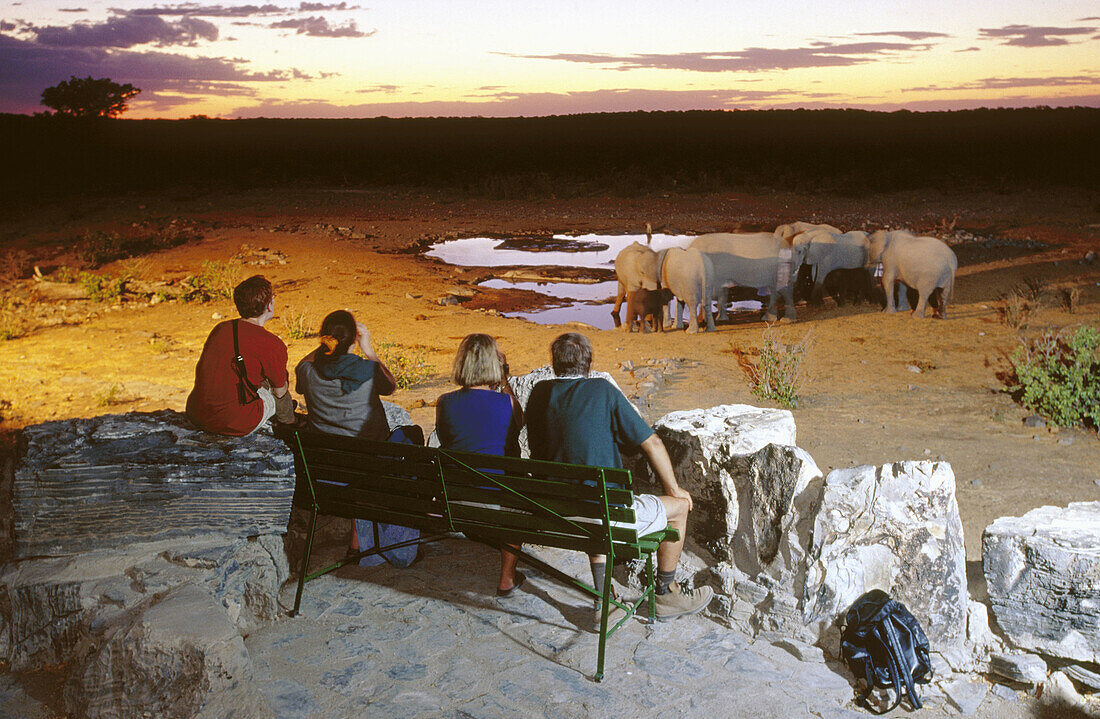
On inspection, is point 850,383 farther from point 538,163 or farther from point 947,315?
point 538,163

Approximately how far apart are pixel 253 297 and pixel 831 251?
1083cm

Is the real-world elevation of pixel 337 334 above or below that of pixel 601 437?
above

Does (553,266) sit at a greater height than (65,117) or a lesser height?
lesser

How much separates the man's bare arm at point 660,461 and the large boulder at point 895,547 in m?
0.66

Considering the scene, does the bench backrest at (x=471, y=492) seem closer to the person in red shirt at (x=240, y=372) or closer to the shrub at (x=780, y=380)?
the person in red shirt at (x=240, y=372)

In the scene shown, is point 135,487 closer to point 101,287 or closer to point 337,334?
point 337,334

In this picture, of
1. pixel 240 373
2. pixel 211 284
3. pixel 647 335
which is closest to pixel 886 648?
pixel 240 373

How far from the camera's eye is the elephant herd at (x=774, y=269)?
39.4ft

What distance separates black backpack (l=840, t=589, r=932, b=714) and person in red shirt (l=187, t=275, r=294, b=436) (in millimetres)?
2820

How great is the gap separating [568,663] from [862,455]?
3.46m

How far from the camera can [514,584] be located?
4.37 metres

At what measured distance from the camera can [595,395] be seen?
391cm

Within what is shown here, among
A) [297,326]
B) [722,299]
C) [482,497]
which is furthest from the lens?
[722,299]

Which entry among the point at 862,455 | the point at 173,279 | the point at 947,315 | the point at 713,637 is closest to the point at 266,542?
the point at 713,637
